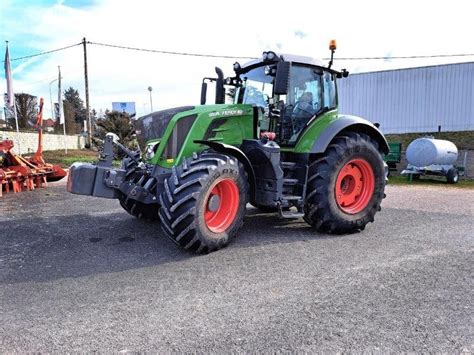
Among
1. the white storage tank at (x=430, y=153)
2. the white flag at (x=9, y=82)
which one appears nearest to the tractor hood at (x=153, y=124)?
the white storage tank at (x=430, y=153)

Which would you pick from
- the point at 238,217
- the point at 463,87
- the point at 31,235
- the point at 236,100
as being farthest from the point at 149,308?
the point at 463,87

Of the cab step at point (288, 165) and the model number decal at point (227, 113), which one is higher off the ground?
the model number decal at point (227, 113)

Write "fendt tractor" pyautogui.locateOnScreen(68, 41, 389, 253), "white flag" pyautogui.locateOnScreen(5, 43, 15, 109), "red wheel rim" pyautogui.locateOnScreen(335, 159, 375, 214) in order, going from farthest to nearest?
"white flag" pyautogui.locateOnScreen(5, 43, 15, 109) < "red wheel rim" pyautogui.locateOnScreen(335, 159, 375, 214) < "fendt tractor" pyautogui.locateOnScreen(68, 41, 389, 253)

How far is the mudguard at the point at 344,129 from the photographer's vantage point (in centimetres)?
551

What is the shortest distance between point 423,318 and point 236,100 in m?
4.04

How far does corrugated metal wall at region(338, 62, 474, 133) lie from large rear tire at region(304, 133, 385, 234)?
15589 mm

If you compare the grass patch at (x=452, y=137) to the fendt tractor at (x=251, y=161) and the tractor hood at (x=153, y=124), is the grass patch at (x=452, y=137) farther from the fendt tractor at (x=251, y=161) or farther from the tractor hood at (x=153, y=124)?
the tractor hood at (x=153, y=124)

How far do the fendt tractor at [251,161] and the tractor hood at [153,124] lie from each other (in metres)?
0.01

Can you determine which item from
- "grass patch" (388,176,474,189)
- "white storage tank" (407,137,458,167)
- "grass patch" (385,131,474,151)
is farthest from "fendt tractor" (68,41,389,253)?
"grass patch" (385,131,474,151)

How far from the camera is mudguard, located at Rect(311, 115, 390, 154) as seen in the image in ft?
18.1

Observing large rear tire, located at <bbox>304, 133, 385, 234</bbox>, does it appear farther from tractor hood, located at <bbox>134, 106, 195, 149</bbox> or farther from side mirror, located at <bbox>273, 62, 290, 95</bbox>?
tractor hood, located at <bbox>134, 106, 195, 149</bbox>

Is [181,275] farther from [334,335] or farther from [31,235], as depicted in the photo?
[31,235]

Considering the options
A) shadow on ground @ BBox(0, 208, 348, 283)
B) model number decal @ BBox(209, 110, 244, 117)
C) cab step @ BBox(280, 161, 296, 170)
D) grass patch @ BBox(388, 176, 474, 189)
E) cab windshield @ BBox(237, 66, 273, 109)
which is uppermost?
cab windshield @ BBox(237, 66, 273, 109)

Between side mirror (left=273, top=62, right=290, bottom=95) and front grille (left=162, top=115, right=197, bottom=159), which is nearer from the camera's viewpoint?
front grille (left=162, top=115, right=197, bottom=159)
